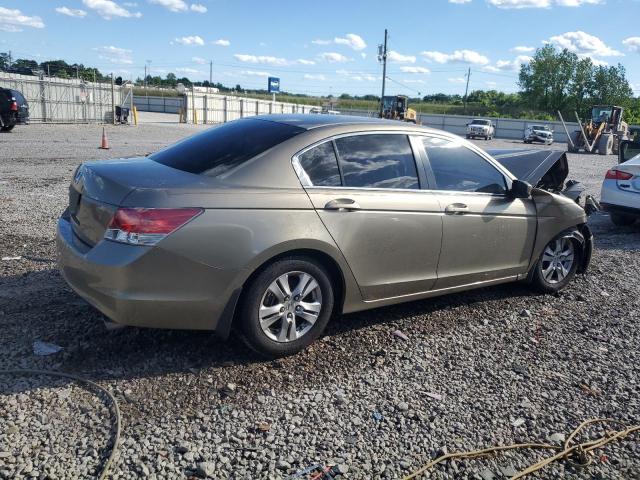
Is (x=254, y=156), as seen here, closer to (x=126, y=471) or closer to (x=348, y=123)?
(x=348, y=123)

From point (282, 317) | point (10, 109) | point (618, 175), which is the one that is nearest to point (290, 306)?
point (282, 317)

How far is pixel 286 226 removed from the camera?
3.66 metres

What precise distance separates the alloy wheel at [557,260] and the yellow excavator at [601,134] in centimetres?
2956

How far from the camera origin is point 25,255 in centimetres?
575

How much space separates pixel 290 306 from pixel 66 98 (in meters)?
31.5

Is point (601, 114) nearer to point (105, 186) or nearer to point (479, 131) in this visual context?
point (479, 131)

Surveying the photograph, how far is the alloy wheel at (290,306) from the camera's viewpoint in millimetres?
3727

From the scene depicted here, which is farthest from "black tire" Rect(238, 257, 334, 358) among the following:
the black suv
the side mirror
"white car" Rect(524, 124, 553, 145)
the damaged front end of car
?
"white car" Rect(524, 124, 553, 145)

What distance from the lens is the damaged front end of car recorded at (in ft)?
20.1

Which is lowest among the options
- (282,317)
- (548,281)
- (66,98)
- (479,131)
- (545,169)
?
(548,281)

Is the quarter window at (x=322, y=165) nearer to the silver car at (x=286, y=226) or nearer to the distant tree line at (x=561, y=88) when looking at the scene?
the silver car at (x=286, y=226)

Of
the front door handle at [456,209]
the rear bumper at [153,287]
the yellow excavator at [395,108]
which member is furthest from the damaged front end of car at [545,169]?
the yellow excavator at [395,108]

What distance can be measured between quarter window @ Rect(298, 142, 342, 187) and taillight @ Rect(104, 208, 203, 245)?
3.27 feet

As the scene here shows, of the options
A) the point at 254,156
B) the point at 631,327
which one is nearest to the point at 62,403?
the point at 254,156
